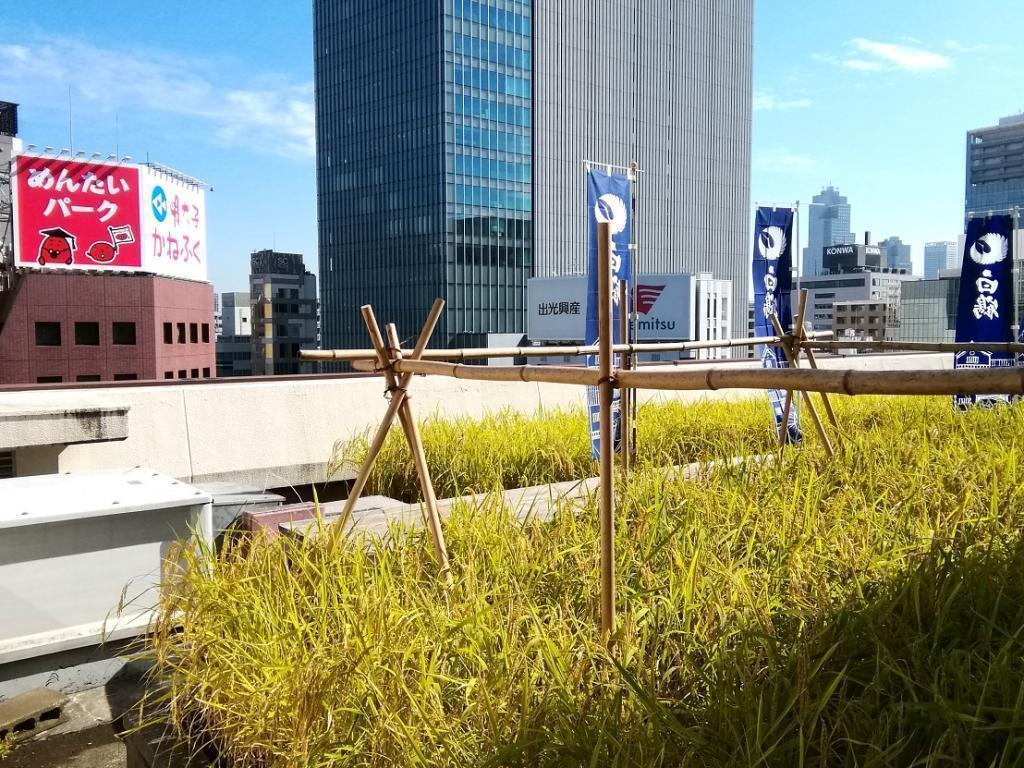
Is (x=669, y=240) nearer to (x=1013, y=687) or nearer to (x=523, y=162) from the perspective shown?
(x=523, y=162)

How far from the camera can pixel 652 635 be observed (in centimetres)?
317

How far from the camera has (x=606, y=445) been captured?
124 inches

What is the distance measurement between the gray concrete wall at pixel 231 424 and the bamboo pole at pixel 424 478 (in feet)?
9.99

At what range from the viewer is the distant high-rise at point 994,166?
161 m

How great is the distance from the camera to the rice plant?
94.0 inches

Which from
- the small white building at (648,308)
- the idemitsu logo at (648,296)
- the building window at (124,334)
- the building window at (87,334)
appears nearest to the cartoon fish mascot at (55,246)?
the building window at (87,334)

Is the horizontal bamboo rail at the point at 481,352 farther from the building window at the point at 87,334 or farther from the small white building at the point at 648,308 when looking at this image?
the small white building at the point at 648,308

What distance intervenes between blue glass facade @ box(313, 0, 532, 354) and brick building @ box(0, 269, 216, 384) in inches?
1184

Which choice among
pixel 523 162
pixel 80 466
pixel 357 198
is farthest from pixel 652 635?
pixel 357 198

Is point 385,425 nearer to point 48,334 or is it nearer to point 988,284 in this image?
point 988,284

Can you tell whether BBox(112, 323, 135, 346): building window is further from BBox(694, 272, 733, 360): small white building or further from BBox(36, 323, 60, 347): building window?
BBox(694, 272, 733, 360): small white building

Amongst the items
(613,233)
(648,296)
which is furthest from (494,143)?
(613,233)

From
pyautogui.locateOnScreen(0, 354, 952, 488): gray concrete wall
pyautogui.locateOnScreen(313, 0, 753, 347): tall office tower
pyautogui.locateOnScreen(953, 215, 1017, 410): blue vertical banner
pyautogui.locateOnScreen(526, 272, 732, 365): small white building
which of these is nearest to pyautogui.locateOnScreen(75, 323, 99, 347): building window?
pyautogui.locateOnScreen(526, 272, 732, 365): small white building

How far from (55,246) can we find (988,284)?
151ft
